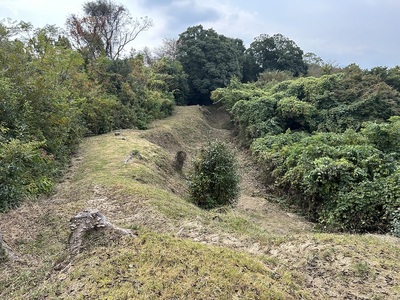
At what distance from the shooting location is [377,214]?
6.67m

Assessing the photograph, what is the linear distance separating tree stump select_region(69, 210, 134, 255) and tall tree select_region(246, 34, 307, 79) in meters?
28.9

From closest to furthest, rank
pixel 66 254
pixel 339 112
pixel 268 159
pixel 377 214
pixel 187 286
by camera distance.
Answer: pixel 187 286
pixel 66 254
pixel 377 214
pixel 268 159
pixel 339 112

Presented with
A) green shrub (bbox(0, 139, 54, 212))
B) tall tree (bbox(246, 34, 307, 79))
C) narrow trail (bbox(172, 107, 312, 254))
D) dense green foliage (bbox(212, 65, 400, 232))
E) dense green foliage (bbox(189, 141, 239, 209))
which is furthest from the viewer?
tall tree (bbox(246, 34, 307, 79))

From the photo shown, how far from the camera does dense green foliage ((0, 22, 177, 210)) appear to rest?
243 inches

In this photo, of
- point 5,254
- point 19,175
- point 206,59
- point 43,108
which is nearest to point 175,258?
point 5,254

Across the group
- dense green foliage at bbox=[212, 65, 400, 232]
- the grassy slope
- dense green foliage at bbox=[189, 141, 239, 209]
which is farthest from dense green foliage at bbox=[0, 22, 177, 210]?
dense green foliage at bbox=[212, 65, 400, 232]

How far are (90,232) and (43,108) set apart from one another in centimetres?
648

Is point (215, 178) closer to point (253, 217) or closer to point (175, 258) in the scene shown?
point (253, 217)

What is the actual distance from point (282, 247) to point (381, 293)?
1.28 m

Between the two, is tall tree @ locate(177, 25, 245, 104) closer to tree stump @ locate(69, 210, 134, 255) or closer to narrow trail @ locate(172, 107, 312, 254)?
narrow trail @ locate(172, 107, 312, 254)

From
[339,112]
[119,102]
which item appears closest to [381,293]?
[339,112]

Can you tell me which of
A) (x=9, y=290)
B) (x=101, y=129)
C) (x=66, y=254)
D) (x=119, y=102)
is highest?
(x=119, y=102)

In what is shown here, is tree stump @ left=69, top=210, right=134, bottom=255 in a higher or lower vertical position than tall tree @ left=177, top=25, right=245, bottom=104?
lower

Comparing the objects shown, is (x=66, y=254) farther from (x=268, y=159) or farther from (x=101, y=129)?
(x=101, y=129)
